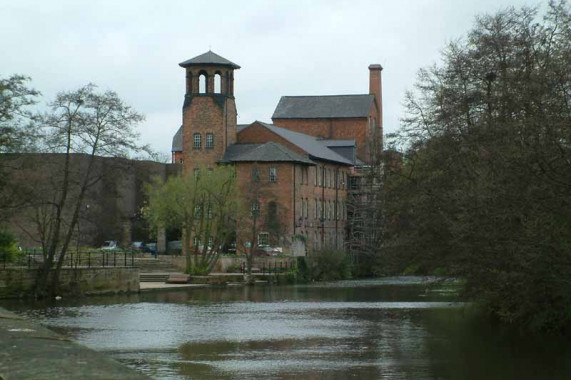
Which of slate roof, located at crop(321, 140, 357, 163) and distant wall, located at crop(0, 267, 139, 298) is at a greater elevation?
slate roof, located at crop(321, 140, 357, 163)

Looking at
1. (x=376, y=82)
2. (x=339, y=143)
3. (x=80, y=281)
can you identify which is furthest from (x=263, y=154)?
(x=80, y=281)

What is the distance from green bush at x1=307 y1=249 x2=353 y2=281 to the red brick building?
3.65 meters

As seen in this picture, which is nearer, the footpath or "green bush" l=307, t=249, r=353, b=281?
the footpath

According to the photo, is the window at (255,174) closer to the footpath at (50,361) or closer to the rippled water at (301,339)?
the rippled water at (301,339)

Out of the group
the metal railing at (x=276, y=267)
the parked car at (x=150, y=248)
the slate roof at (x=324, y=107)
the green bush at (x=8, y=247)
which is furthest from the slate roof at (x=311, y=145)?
the green bush at (x=8, y=247)

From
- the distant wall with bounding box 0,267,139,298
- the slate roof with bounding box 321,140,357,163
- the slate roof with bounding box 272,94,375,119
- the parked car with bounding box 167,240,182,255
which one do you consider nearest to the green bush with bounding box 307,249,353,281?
the parked car with bounding box 167,240,182,255

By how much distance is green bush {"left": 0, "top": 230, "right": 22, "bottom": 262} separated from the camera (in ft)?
168

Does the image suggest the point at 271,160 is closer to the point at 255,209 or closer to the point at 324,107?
the point at 255,209

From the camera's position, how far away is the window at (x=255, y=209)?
231ft

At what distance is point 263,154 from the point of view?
8369 cm

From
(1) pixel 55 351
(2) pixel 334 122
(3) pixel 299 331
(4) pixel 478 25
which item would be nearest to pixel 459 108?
(4) pixel 478 25

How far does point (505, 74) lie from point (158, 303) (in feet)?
64.4

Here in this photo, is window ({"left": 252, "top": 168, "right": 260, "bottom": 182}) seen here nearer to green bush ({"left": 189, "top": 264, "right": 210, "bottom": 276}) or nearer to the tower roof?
the tower roof

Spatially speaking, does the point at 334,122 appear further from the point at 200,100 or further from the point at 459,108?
the point at 459,108
